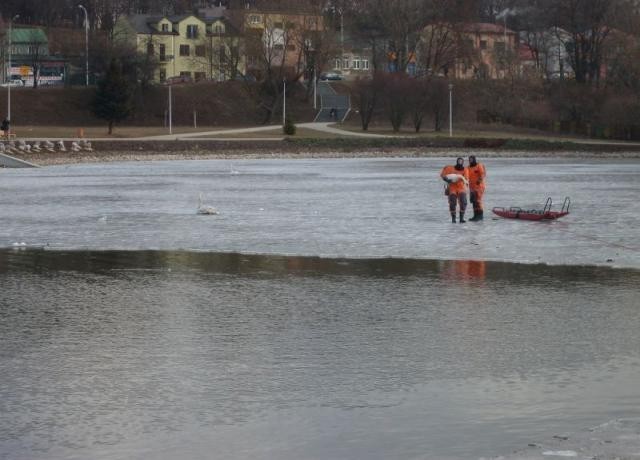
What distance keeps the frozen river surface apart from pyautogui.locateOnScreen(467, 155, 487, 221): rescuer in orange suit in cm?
38

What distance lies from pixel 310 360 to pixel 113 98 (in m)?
78.0

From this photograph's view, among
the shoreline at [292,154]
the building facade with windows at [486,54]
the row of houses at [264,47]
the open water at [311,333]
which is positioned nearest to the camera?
the open water at [311,333]

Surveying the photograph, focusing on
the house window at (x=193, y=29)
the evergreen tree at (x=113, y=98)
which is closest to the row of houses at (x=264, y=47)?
the house window at (x=193, y=29)


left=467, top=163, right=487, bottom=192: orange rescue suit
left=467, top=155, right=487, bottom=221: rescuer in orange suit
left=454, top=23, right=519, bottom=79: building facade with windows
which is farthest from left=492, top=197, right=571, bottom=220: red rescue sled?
left=454, top=23, right=519, bottom=79: building facade with windows

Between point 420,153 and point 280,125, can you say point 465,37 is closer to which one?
point 280,125

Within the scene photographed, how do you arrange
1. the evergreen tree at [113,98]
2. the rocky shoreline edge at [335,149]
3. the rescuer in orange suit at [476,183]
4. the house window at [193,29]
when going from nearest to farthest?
the rescuer in orange suit at [476,183] → the rocky shoreline edge at [335,149] → the evergreen tree at [113,98] → the house window at [193,29]

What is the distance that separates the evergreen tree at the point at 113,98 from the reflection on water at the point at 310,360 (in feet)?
229

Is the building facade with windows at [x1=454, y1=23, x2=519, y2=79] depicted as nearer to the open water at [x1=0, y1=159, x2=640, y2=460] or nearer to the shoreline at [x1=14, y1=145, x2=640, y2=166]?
the shoreline at [x1=14, y1=145, x2=640, y2=166]

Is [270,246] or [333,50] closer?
[270,246]

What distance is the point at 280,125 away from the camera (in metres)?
102

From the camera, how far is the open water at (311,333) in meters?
9.84

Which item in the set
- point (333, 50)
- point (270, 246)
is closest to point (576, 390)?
point (270, 246)

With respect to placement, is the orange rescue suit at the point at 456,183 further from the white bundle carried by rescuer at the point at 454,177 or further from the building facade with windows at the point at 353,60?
the building facade with windows at the point at 353,60

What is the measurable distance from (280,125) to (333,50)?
11361 millimetres
